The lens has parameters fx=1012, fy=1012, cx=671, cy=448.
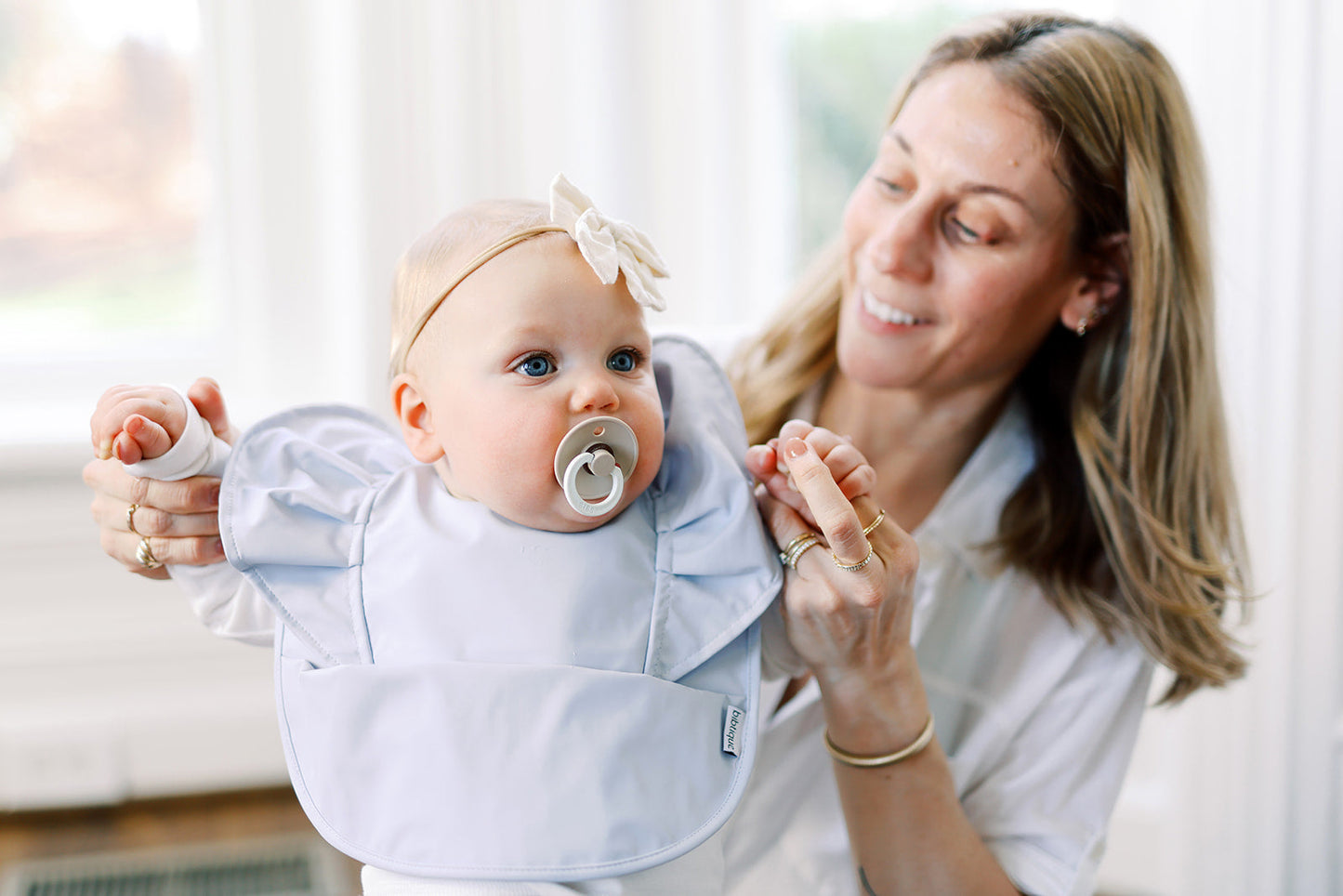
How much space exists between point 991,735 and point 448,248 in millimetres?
861

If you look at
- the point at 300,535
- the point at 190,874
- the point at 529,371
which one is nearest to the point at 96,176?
the point at 190,874

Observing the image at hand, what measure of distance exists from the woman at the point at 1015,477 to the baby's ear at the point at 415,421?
1.48 feet

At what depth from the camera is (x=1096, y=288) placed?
4.25 feet

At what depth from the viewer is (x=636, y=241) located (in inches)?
34.7

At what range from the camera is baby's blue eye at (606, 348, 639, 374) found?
2.88 ft

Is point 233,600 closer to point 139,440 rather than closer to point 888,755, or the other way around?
point 139,440

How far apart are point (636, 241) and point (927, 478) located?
668 millimetres

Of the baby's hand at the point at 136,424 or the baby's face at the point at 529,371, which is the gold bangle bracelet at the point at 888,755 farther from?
the baby's hand at the point at 136,424

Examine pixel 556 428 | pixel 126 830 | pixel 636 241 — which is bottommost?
pixel 126 830

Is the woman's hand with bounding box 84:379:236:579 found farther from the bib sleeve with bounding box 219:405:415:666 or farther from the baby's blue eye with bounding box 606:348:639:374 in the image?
the baby's blue eye with bounding box 606:348:639:374

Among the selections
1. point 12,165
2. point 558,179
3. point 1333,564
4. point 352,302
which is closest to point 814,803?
point 558,179

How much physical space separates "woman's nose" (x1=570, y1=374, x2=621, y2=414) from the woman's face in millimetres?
490

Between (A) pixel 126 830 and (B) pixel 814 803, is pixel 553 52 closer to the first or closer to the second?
(B) pixel 814 803

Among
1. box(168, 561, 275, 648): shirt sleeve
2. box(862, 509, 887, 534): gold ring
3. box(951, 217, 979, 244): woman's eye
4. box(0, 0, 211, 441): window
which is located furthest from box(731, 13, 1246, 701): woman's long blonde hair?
box(0, 0, 211, 441): window
